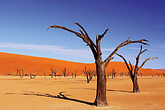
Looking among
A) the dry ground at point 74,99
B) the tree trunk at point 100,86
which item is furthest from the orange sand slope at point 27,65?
the tree trunk at point 100,86

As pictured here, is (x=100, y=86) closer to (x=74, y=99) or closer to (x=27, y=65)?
(x=74, y=99)

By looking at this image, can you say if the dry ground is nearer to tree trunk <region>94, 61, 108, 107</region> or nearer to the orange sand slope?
tree trunk <region>94, 61, 108, 107</region>

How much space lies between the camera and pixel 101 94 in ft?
29.0

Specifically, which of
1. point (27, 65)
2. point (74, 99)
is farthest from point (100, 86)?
point (27, 65)

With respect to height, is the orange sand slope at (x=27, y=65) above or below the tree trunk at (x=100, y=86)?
above

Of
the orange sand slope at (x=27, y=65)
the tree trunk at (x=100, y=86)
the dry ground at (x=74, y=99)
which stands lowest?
the dry ground at (x=74, y=99)

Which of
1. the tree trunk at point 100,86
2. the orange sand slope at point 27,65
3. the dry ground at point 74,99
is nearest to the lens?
the dry ground at point 74,99

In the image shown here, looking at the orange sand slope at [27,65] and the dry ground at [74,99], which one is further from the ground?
the orange sand slope at [27,65]

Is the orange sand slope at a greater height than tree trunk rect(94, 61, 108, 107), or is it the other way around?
the orange sand slope

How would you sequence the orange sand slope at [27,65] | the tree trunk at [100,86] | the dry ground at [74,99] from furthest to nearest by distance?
the orange sand slope at [27,65]
the tree trunk at [100,86]
the dry ground at [74,99]

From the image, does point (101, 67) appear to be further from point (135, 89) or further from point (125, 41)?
point (135, 89)

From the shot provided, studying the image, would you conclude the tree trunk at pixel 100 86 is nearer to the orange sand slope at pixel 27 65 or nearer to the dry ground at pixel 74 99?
the dry ground at pixel 74 99

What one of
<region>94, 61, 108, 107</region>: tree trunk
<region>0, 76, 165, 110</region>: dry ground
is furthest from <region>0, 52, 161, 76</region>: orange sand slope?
<region>94, 61, 108, 107</region>: tree trunk

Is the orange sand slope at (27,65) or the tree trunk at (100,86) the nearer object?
the tree trunk at (100,86)
